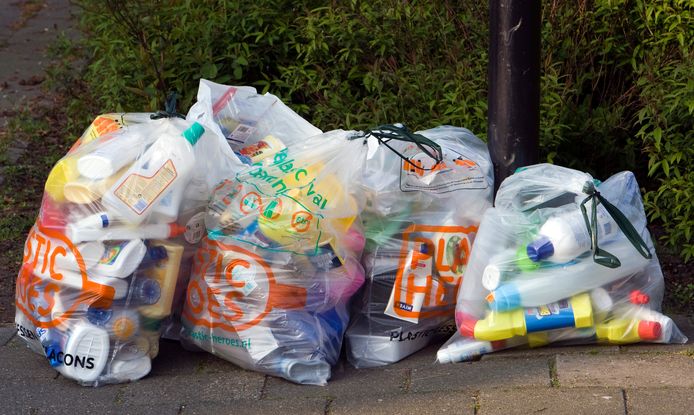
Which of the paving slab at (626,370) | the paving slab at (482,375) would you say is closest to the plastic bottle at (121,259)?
the paving slab at (482,375)

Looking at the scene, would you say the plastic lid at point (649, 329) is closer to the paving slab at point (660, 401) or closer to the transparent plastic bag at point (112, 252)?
the paving slab at point (660, 401)

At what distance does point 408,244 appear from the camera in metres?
3.09

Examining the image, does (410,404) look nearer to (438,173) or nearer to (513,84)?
(438,173)

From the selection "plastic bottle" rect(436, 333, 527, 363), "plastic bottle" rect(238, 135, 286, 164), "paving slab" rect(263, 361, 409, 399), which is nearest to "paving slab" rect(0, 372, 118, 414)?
"paving slab" rect(263, 361, 409, 399)

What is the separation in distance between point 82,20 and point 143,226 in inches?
107

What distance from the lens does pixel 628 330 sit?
292 cm

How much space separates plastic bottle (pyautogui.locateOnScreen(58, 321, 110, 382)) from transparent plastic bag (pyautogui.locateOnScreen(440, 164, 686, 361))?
107cm

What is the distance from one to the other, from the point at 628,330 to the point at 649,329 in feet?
0.20

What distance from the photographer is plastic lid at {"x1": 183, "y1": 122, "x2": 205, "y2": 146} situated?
10.2ft

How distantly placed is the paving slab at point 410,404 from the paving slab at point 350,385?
2.0 inches

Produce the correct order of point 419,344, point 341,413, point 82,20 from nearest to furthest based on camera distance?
point 341,413
point 419,344
point 82,20

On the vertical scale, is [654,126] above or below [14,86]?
above

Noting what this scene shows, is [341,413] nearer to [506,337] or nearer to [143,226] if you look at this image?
[506,337]

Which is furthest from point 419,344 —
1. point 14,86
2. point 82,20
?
point 14,86
